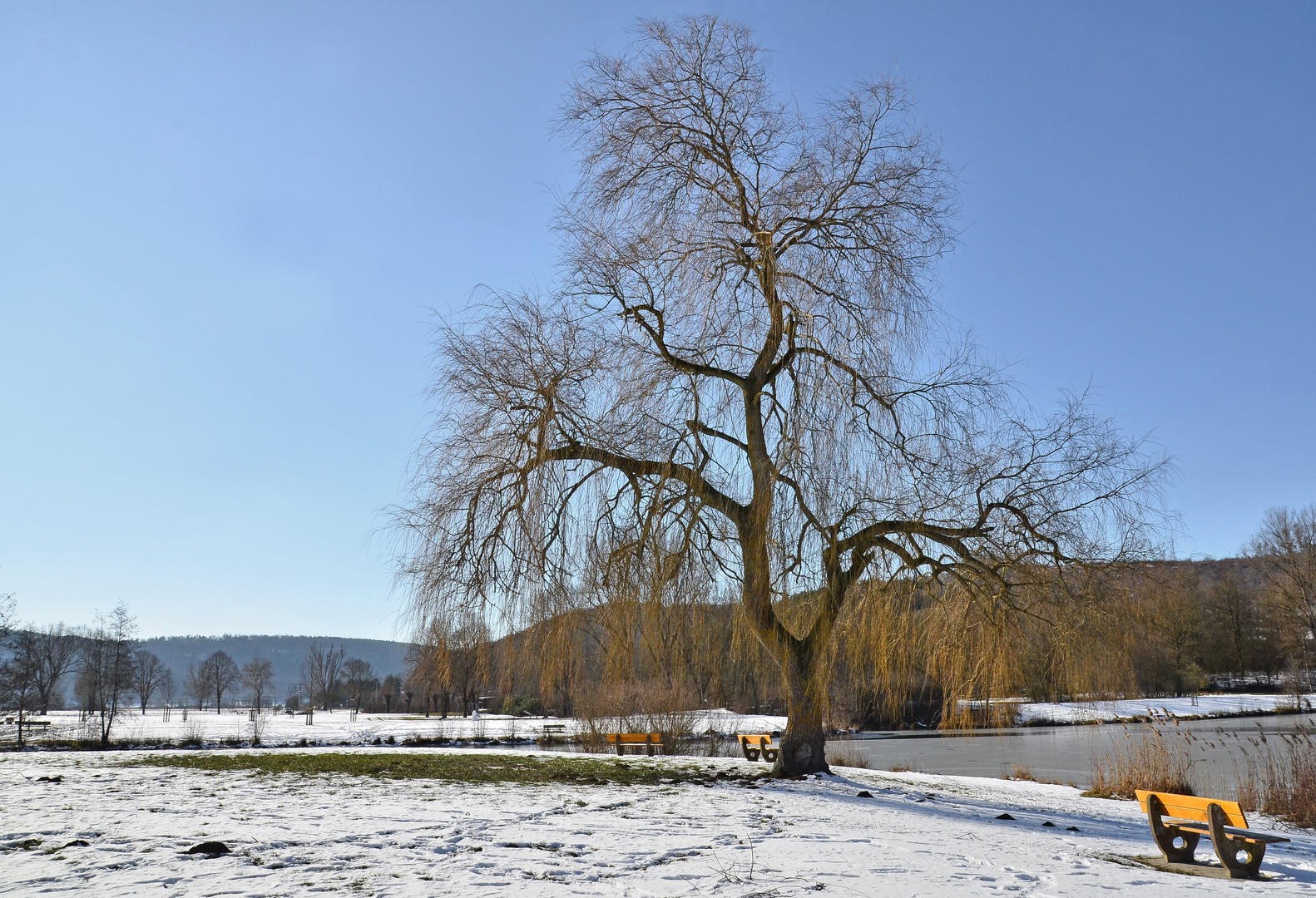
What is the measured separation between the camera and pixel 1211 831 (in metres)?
5.99

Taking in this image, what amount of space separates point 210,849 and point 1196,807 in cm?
694

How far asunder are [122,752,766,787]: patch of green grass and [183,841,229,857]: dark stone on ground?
529 centimetres

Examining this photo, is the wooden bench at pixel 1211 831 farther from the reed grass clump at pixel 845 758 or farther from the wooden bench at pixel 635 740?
the wooden bench at pixel 635 740

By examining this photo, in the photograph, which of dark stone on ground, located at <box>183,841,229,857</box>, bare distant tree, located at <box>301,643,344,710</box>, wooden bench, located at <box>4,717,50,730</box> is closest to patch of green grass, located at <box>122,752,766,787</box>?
dark stone on ground, located at <box>183,841,229,857</box>

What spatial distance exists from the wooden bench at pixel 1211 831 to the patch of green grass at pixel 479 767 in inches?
200

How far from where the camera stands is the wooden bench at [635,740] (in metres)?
16.3

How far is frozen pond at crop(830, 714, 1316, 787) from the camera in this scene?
48.8ft

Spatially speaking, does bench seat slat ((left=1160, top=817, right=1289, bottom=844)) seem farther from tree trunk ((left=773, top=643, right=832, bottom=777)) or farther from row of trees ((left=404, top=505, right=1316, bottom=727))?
tree trunk ((left=773, top=643, right=832, bottom=777))

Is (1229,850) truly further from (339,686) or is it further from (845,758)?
(339,686)

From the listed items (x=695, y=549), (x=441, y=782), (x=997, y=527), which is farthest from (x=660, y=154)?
(x=441, y=782)

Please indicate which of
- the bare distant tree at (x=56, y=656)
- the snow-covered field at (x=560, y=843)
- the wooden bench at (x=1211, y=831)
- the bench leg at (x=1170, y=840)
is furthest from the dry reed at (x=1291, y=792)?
the bare distant tree at (x=56, y=656)

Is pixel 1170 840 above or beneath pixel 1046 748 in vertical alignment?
above

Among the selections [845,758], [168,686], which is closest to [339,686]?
[168,686]

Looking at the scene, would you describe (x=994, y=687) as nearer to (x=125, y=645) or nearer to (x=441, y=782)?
(x=441, y=782)
